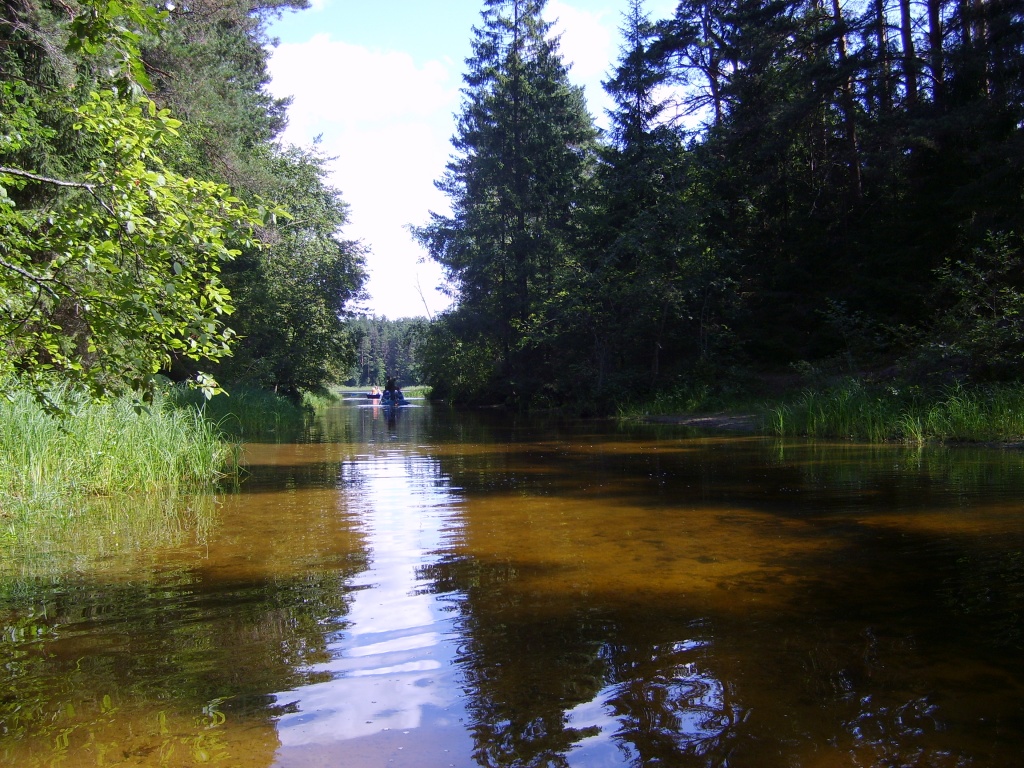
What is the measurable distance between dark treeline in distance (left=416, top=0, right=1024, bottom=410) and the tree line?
9.63 metres

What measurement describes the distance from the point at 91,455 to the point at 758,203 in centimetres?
2333

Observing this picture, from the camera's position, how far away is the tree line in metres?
4.74

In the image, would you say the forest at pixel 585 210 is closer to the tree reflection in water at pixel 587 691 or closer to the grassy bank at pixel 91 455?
the grassy bank at pixel 91 455

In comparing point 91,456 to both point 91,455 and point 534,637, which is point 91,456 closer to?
point 91,455

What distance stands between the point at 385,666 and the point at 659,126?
2660 centimetres

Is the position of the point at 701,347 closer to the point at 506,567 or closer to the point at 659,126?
the point at 659,126

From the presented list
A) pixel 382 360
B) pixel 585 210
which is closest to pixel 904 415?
pixel 585 210

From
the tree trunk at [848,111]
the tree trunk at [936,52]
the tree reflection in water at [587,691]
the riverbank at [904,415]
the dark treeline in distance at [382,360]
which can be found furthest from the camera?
the dark treeline in distance at [382,360]

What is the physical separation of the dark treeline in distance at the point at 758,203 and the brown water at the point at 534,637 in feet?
35.5

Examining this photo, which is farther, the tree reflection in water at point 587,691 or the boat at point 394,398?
the boat at point 394,398

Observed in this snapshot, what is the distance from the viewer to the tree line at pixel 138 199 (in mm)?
4738

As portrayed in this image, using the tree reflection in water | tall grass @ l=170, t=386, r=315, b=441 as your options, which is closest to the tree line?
tall grass @ l=170, t=386, r=315, b=441

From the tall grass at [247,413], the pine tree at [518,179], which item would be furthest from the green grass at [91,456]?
the pine tree at [518,179]

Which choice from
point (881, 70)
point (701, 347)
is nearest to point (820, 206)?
point (881, 70)
